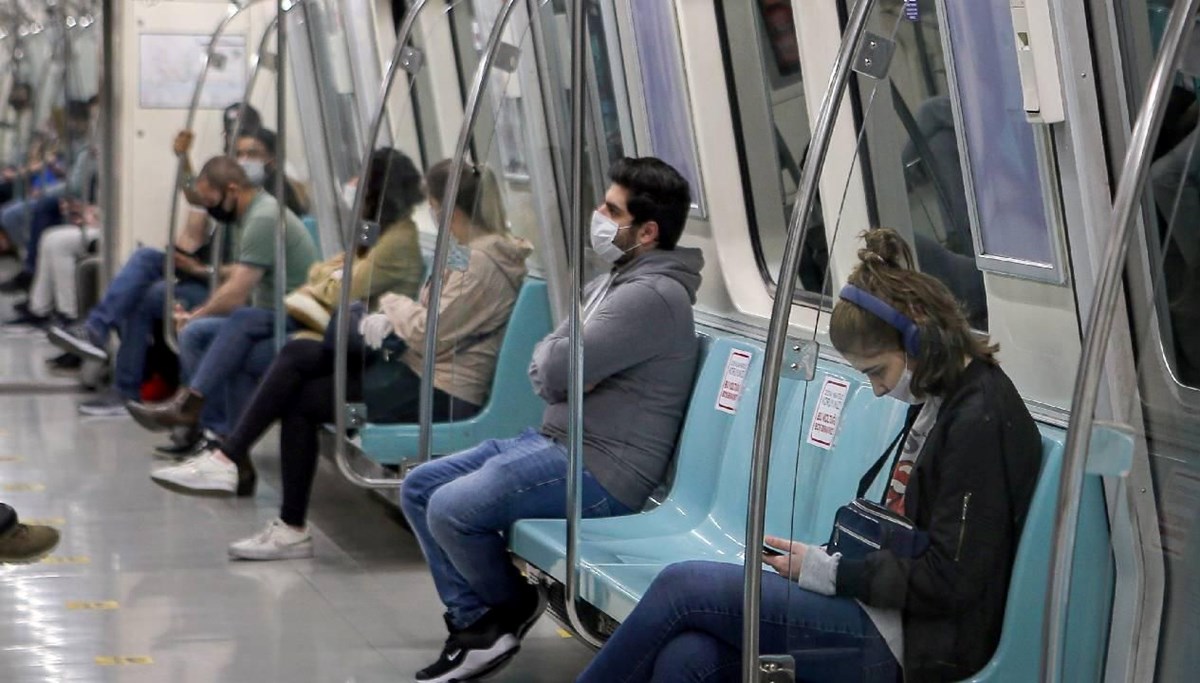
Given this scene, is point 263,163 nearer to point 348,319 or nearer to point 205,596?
point 348,319

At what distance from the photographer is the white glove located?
5.68 m

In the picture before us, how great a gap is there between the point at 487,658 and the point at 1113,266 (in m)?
2.69

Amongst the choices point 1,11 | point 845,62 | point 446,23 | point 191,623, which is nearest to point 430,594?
point 191,623

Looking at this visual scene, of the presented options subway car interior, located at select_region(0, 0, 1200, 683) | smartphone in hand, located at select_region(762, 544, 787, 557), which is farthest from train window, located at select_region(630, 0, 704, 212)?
smartphone in hand, located at select_region(762, 544, 787, 557)

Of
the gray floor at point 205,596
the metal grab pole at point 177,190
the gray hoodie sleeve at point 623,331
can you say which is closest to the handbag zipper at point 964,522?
the gray hoodie sleeve at point 623,331

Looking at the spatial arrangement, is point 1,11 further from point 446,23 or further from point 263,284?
point 446,23

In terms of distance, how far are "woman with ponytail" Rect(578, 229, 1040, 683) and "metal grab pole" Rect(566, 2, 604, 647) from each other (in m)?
1.00

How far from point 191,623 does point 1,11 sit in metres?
10.9

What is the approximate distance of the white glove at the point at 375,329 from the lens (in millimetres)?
5680

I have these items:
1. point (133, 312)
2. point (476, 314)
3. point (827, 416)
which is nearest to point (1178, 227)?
point (827, 416)

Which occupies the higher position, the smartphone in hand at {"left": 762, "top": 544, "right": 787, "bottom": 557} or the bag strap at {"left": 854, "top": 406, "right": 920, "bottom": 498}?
the bag strap at {"left": 854, "top": 406, "right": 920, "bottom": 498}

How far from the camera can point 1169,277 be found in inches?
94.5

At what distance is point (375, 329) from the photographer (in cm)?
572

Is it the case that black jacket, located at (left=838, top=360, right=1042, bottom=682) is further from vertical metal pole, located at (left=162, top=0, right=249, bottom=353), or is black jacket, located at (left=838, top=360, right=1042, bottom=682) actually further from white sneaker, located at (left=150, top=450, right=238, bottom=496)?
vertical metal pole, located at (left=162, top=0, right=249, bottom=353)
